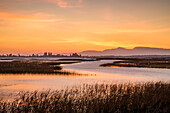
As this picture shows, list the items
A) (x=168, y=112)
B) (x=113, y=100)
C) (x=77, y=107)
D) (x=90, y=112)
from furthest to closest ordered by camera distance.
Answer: (x=113, y=100) < (x=77, y=107) < (x=168, y=112) < (x=90, y=112)

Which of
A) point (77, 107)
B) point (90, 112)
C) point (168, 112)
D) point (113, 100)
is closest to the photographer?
point (90, 112)

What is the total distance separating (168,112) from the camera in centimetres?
1402

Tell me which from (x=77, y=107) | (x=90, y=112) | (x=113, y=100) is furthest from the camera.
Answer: (x=113, y=100)

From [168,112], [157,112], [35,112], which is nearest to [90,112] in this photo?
[35,112]

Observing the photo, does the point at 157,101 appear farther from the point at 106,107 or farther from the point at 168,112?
the point at 106,107

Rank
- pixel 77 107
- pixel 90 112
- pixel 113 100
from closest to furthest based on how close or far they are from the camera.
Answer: pixel 90 112 < pixel 77 107 < pixel 113 100

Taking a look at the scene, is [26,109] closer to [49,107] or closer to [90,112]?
[49,107]

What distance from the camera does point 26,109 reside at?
43.3 ft

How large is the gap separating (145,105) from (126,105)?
4.69 feet

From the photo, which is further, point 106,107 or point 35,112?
point 106,107

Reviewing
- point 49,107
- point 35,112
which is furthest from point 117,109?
point 35,112

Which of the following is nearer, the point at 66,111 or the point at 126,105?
the point at 66,111

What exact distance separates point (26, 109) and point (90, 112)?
4.16m

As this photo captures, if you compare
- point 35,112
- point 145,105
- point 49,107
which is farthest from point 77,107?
point 145,105
